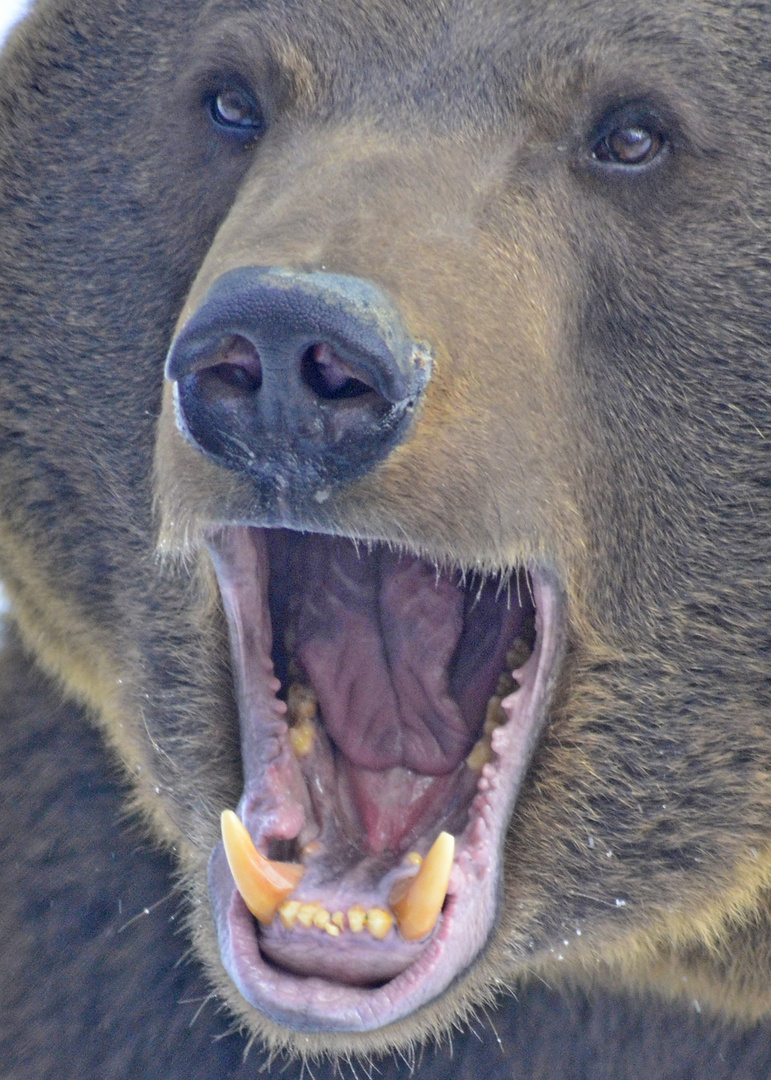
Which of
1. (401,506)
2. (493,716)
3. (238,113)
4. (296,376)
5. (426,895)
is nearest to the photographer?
(296,376)

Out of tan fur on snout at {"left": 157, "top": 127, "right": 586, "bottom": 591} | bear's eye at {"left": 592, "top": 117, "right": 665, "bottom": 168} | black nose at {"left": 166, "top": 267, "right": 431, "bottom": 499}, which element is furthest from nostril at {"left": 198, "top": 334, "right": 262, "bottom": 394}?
bear's eye at {"left": 592, "top": 117, "right": 665, "bottom": 168}

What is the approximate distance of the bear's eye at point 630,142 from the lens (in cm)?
257

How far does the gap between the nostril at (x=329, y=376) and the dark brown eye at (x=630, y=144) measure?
0.70 meters

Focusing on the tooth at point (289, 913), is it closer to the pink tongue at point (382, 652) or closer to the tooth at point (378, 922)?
the tooth at point (378, 922)

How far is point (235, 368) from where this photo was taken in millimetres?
2229

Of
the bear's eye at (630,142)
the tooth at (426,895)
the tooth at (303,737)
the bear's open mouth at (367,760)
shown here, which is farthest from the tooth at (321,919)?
the bear's eye at (630,142)

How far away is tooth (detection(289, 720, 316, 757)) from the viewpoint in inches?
107

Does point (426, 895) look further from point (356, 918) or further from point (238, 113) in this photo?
point (238, 113)

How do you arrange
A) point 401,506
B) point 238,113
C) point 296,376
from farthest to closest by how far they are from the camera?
1. point 238,113
2. point 401,506
3. point 296,376

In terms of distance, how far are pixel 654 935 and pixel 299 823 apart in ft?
2.14

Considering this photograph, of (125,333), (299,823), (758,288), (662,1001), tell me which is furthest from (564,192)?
(662,1001)

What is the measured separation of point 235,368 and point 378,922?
88cm

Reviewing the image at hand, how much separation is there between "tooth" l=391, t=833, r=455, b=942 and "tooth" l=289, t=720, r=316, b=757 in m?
0.34

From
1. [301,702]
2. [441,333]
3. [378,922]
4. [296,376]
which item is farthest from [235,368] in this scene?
[378,922]
